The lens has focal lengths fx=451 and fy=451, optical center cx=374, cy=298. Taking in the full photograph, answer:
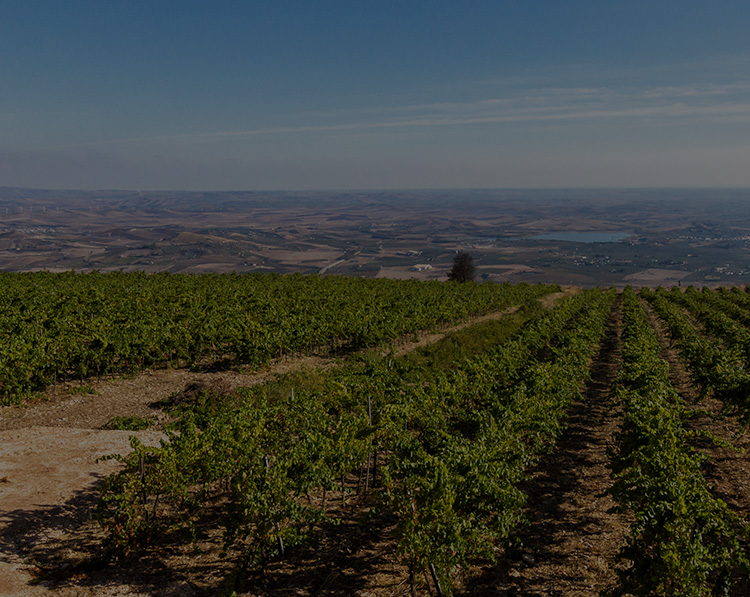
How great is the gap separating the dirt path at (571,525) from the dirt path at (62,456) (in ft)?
21.5

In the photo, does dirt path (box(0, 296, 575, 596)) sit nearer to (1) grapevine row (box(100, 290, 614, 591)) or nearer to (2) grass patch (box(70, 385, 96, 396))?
(2) grass patch (box(70, 385, 96, 396))

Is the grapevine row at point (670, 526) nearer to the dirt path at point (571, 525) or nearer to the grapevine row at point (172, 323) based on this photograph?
the dirt path at point (571, 525)

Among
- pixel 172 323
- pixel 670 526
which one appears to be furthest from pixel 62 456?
pixel 670 526

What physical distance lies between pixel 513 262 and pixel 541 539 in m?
198

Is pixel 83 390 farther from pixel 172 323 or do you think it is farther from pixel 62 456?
pixel 62 456

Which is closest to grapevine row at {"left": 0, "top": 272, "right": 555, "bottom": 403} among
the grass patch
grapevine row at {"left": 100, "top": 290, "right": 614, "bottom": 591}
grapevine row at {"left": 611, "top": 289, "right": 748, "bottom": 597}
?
the grass patch

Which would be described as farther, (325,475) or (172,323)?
(172,323)

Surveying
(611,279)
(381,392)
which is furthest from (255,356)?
(611,279)

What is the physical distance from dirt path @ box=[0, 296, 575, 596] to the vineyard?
178mm

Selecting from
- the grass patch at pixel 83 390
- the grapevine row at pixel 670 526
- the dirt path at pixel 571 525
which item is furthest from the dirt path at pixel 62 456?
the grapevine row at pixel 670 526

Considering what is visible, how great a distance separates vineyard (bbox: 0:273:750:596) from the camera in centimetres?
788

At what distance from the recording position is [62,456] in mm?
12375

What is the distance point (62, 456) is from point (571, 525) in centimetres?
1330

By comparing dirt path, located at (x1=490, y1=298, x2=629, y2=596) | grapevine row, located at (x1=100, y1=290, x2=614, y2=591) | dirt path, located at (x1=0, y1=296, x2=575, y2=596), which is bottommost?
dirt path, located at (x1=490, y1=298, x2=629, y2=596)
